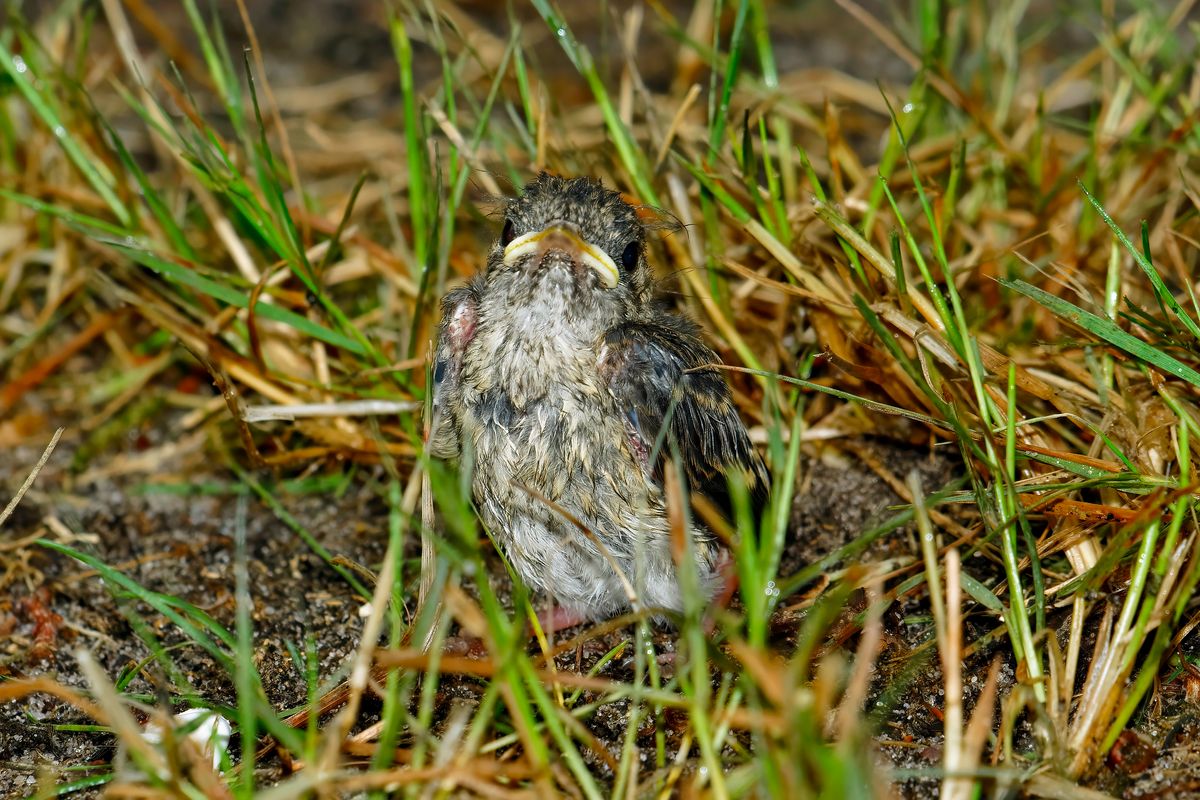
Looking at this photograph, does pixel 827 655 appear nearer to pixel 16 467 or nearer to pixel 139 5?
pixel 16 467

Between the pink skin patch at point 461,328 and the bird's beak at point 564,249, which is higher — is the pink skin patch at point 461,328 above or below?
below

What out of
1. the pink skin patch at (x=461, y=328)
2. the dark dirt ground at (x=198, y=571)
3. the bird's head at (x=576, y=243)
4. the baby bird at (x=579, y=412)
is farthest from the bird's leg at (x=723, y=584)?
the pink skin patch at (x=461, y=328)

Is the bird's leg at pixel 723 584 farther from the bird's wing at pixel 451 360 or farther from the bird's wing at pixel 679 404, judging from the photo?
the bird's wing at pixel 451 360

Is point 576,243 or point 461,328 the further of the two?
point 461,328

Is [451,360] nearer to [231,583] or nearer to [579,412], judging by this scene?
[579,412]

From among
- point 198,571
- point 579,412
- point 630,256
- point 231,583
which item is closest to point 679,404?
point 579,412

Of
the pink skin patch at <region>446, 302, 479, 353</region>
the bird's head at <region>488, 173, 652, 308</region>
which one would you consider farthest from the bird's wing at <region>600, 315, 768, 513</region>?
the pink skin patch at <region>446, 302, 479, 353</region>

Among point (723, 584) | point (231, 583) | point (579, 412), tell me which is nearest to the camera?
point (579, 412)
